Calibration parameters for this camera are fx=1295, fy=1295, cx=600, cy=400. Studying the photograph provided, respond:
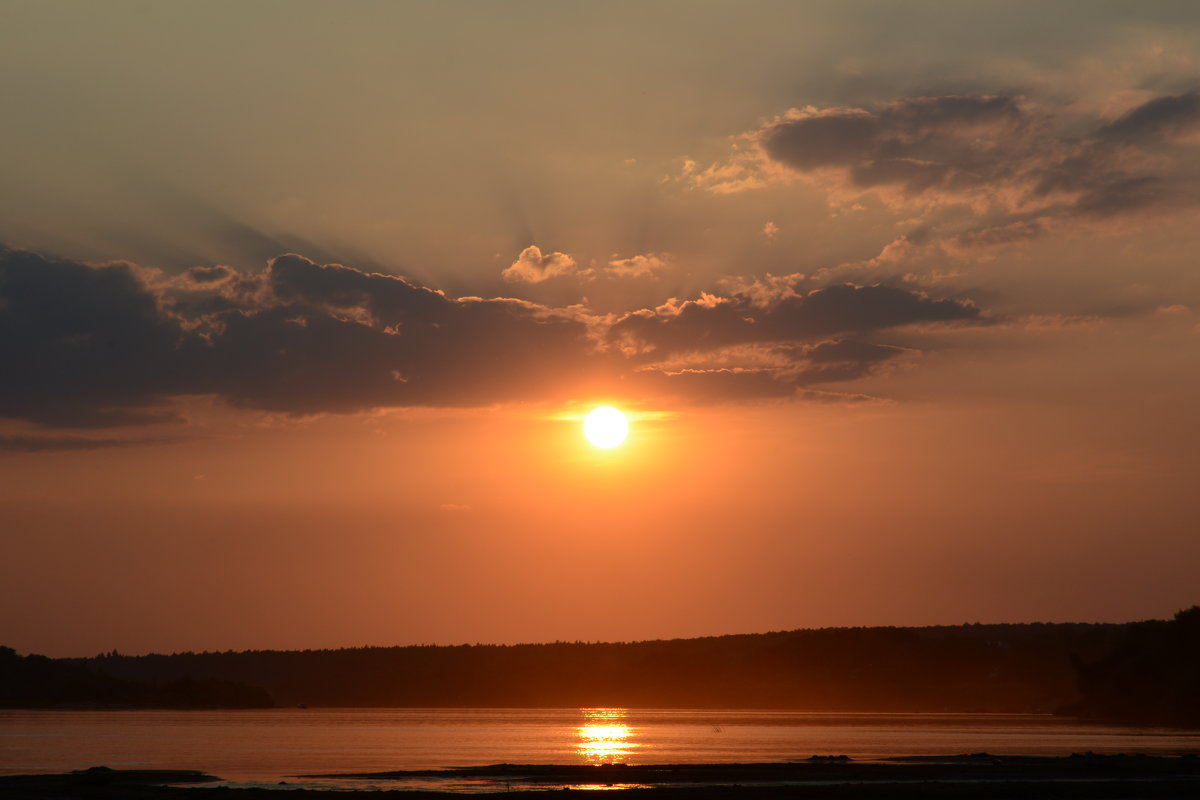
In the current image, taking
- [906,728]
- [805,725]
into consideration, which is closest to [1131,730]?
[906,728]

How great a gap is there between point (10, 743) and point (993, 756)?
256 ft

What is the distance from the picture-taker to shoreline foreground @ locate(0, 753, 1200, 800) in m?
60.7

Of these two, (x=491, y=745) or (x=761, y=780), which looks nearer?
(x=761, y=780)

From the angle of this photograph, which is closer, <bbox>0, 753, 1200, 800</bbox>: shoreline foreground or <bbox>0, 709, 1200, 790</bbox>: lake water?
<bbox>0, 753, 1200, 800</bbox>: shoreline foreground

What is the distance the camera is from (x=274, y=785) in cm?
6562

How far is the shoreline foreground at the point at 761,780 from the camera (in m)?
60.7

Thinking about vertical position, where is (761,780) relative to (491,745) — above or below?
below

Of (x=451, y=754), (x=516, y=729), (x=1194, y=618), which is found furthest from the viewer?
(x=1194, y=618)

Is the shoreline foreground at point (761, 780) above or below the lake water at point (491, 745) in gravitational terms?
below

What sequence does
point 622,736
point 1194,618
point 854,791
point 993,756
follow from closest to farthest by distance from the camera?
point 854,791 → point 993,756 → point 622,736 → point 1194,618

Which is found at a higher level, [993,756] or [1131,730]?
[1131,730]

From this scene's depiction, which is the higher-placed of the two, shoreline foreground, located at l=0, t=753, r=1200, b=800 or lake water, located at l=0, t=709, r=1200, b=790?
lake water, located at l=0, t=709, r=1200, b=790

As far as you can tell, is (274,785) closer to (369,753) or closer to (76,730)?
(369,753)

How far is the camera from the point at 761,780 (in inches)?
2783
